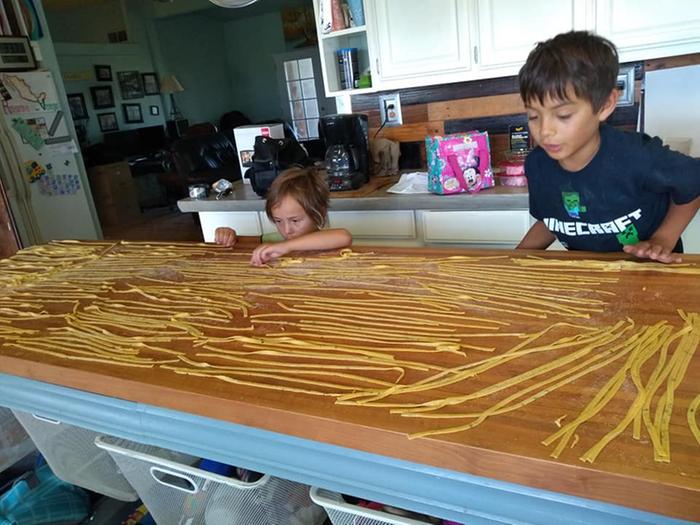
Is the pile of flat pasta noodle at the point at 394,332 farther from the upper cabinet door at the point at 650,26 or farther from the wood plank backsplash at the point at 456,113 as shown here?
the wood plank backsplash at the point at 456,113

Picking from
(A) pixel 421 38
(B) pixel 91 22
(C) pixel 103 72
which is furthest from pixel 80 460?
(B) pixel 91 22

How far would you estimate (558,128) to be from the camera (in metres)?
1.05

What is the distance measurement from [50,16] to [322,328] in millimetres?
8349

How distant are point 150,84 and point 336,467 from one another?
8502 mm

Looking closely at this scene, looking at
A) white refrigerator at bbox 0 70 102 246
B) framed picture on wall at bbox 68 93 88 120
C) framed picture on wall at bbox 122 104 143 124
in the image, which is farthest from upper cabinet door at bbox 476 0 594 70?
framed picture on wall at bbox 122 104 143 124

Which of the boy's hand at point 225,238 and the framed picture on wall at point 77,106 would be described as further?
the framed picture on wall at point 77,106

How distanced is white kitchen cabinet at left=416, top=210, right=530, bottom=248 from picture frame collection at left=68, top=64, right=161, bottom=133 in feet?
21.1

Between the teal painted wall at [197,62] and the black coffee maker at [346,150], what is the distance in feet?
21.9

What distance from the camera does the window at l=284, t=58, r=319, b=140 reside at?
8.37 meters

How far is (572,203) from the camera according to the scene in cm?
124

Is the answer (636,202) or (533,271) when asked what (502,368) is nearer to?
(533,271)

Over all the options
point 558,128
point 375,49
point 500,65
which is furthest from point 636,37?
point 558,128

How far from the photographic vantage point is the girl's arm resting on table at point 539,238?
52.6 inches

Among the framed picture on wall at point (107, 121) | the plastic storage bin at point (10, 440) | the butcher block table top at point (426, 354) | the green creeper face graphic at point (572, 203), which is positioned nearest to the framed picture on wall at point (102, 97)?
the framed picture on wall at point (107, 121)
